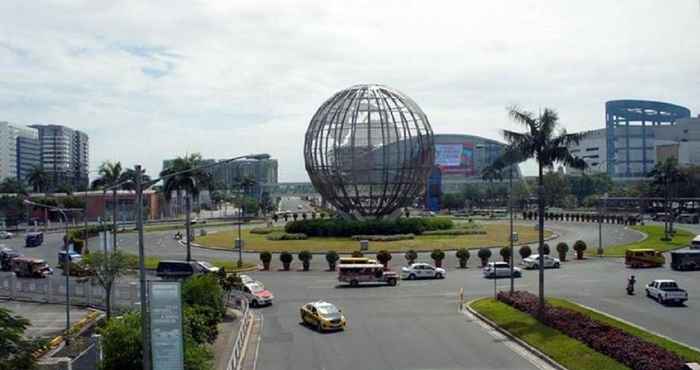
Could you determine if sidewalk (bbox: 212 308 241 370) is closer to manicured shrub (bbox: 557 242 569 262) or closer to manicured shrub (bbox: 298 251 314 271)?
manicured shrub (bbox: 298 251 314 271)

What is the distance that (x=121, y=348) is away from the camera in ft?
64.7

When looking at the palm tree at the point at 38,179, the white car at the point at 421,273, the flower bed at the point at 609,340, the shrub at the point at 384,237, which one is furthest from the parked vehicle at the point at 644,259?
the palm tree at the point at 38,179

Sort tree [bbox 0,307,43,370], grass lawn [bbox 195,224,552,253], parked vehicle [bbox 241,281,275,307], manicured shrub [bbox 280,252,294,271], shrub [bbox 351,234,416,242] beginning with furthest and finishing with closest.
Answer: shrub [bbox 351,234,416,242]
grass lawn [bbox 195,224,552,253]
manicured shrub [bbox 280,252,294,271]
parked vehicle [bbox 241,281,275,307]
tree [bbox 0,307,43,370]

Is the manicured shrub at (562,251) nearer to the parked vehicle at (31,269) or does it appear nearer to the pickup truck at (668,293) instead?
the pickup truck at (668,293)

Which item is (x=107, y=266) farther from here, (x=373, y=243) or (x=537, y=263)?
(x=373, y=243)

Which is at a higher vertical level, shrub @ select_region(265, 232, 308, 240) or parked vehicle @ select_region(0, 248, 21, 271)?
shrub @ select_region(265, 232, 308, 240)

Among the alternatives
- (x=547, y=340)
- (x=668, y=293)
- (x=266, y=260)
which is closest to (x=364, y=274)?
(x=266, y=260)

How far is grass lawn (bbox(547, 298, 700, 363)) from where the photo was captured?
75.3 ft

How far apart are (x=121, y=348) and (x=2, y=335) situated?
358cm

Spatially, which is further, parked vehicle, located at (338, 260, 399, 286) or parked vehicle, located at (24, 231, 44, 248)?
parked vehicle, located at (24, 231, 44, 248)

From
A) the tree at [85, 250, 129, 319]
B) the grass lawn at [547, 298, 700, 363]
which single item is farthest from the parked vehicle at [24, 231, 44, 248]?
the grass lawn at [547, 298, 700, 363]

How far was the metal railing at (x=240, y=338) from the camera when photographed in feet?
75.5

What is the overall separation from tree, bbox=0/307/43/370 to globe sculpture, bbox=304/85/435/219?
53.4 metres

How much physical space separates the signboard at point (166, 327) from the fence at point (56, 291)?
20.7m
